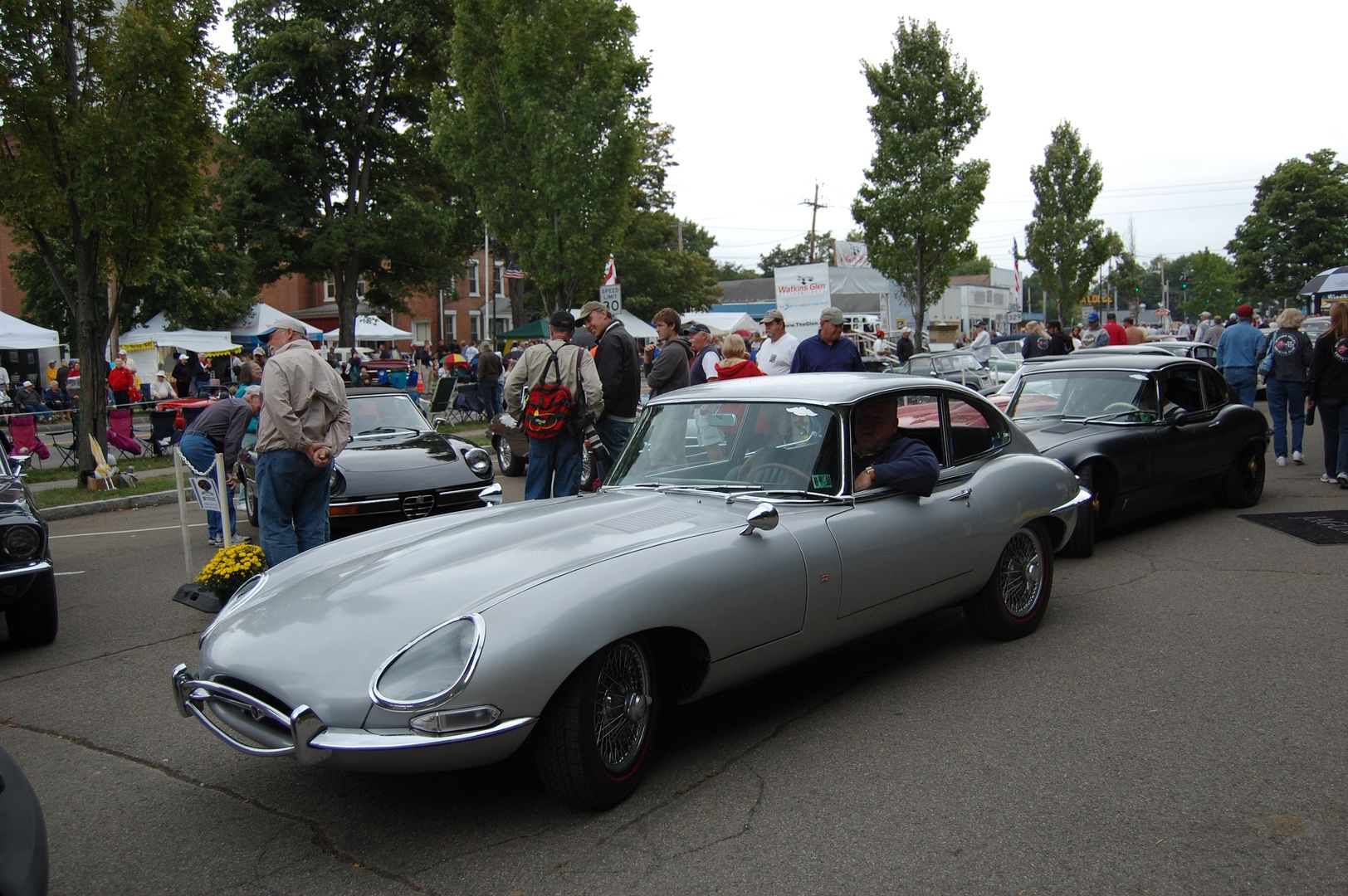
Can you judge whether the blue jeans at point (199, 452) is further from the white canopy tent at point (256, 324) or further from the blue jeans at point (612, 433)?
the white canopy tent at point (256, 324)

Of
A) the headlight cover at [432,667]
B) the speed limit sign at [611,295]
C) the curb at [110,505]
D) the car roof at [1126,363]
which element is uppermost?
the speed limit sign at [611,295]

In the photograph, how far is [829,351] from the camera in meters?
9.54

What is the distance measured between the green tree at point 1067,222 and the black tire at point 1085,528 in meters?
43.6

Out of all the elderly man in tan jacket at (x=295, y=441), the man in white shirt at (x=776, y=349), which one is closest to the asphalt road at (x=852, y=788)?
the elderly man in tan jacket at (x=295, y=441)

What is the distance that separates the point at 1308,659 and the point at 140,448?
57.8 feet

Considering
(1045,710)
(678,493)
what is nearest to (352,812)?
(678,493)

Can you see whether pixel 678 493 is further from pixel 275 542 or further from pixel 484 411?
pixel 484 411

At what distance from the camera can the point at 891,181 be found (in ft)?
97.2

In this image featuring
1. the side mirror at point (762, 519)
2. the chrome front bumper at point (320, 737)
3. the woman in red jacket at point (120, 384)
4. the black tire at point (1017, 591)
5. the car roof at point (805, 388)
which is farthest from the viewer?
the woman in red jacket at point (120, 384)

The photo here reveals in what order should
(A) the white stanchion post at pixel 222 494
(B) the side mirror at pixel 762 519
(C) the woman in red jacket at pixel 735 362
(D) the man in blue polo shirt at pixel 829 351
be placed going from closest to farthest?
(B) the side mirror at pixel 762 519 → (A) the white stanchion post at pixel 222 494 → (D) the man in blue polo shirt at pixel 829 351 → (C) the woman in red jacket at pixel 735 362

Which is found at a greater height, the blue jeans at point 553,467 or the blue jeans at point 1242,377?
the blue jeans at point 1242,377

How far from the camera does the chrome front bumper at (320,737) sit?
122 inches

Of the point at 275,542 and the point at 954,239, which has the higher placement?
the point at 954,239

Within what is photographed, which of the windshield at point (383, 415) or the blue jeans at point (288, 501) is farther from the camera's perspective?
the windshield at point (383, 415)
